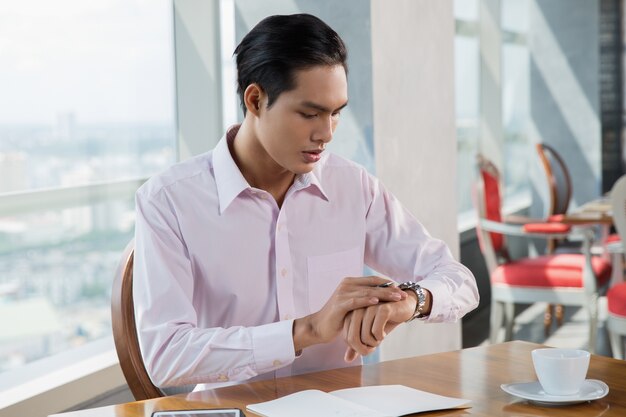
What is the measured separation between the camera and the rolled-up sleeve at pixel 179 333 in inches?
61.9

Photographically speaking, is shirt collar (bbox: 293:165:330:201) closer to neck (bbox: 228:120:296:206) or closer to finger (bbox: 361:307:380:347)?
neck (bbox: 228:120:296:206)

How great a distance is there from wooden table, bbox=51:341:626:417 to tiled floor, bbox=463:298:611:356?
2892 millimetres

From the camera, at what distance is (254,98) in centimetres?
180

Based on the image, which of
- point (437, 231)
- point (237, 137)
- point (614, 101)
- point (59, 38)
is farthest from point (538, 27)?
point (237, 137)

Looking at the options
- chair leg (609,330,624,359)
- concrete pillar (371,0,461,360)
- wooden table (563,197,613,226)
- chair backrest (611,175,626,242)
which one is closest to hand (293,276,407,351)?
concrete pillar (371,0,461,360)

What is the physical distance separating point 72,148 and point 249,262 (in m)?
1.16

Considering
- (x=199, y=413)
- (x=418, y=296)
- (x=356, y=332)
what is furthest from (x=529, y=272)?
(x=199, y=413)

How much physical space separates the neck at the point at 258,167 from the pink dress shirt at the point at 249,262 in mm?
33

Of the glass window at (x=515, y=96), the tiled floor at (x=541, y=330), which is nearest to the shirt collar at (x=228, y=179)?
the tiled floor at (x=541, y=330)

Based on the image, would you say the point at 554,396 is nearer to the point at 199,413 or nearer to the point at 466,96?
the point at 199,413

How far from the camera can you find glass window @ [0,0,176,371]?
2498mm

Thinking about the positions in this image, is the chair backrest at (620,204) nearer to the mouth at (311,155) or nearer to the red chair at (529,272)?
the red chair at (529,272)

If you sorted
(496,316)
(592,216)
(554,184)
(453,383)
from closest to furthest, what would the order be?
(453,383)
(496,316)
(592,216)
(554,184)

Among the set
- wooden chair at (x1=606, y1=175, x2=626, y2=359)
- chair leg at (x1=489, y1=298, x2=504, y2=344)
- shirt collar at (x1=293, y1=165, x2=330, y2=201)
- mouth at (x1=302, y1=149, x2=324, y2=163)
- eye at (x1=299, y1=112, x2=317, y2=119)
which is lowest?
chair leg at (x1=489, y1=298, x2=504, y2=344)
